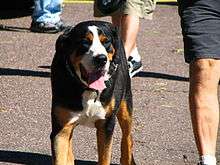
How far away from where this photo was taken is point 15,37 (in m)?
10.3

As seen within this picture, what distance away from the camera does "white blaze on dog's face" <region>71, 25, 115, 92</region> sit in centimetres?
A: 435

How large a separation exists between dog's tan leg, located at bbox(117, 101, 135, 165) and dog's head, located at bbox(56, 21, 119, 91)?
0.54 metres

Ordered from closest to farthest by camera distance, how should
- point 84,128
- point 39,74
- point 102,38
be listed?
point 102,38 → point 84,128 → point 39,74

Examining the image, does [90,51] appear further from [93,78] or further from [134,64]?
[134,64]

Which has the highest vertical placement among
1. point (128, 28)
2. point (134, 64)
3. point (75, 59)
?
point (75, 59)

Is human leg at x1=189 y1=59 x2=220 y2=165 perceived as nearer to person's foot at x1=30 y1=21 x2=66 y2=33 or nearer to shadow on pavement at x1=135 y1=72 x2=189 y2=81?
shadow on pavement at x1=135 y1=72 x2=189 y2=81

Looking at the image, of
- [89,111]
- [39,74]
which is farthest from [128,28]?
[89,111]

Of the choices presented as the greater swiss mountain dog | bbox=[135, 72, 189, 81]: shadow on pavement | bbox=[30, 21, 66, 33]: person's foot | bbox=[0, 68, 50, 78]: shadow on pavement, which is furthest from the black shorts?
bbox=[30, 21, 66, 33]: person's foot

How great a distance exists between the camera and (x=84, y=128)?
617cm

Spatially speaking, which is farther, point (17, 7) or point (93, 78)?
point (17, 7)

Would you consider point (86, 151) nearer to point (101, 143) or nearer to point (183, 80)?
point (101, 143)

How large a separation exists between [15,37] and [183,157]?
17.3 feet

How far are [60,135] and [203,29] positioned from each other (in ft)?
3.87

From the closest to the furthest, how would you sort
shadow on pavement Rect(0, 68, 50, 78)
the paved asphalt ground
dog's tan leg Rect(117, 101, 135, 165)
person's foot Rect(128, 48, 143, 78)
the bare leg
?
dog's tan leg Rect(117, 101, 135, 165), the paved asphalt ground, the bare leg, person's foot Rect(128, 48, 143, 78), shadow on pavement Rect(0, 68, 50, 78)
